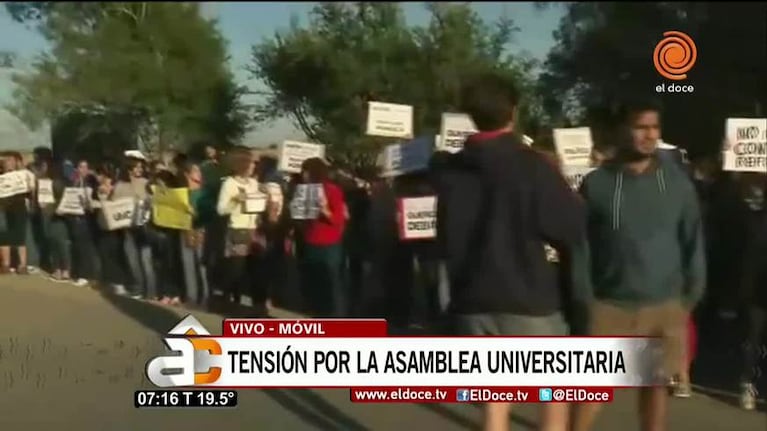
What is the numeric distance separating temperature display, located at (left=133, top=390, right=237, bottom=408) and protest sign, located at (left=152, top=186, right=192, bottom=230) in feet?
1.79

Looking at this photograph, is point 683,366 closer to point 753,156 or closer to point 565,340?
point 565,340

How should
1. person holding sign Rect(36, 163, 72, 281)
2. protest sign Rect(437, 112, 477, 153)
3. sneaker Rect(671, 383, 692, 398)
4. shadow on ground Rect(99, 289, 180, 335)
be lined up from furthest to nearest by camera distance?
1. sneaker Rect(671, 383, 692, 398)
2. shadow on ground Rect(99, 289, 180, 335)
3. person holding sign Rect(36, 163, 72, 281)
4. protest sign Rect(437, 112, 477, 153)

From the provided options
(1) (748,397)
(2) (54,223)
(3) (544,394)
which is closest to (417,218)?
(3) (544,394)

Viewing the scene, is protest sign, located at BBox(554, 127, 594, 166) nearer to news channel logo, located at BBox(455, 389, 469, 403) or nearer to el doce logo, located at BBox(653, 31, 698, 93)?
el doce logo, located at BBox(653, 31, 698, 93)

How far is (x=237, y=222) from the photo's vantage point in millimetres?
3730

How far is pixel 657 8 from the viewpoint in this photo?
11.5ft

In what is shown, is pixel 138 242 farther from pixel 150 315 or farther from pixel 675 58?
pixel 675 58

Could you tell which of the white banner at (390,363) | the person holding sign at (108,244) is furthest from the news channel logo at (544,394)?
the person holding sign at (108,244)

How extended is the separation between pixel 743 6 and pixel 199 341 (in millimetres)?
2017

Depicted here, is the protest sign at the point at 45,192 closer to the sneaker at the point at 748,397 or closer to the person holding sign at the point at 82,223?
the person holding sign at the point at 82,223

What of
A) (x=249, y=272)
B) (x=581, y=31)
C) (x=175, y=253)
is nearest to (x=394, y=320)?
(x=249, y=272)

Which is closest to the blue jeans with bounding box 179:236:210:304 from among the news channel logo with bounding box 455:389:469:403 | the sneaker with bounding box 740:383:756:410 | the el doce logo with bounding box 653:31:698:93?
the news channel logo with bounding box 455:389:469:403

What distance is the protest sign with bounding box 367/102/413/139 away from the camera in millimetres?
3465

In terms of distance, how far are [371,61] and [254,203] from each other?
61 centimetres
